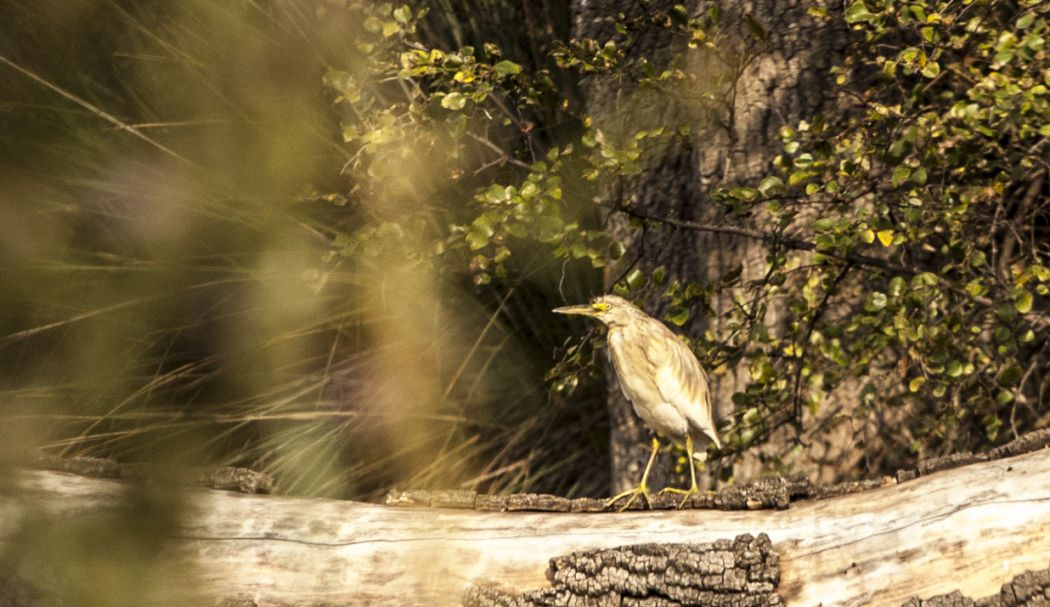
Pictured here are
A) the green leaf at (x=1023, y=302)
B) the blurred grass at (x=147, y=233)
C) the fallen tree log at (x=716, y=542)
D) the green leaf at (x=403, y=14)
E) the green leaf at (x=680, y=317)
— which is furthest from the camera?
the green leaf at (x=680, y=317)

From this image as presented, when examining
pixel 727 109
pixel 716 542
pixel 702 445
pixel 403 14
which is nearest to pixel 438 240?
pixel 403 14

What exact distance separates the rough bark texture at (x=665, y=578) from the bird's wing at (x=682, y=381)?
3.59 feet

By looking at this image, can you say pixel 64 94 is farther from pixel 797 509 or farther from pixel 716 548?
pixel 797 509

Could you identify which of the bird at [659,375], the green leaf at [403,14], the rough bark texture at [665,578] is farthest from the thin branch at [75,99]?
the bird at [659,375]

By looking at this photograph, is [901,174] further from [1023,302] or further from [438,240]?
[438,240]

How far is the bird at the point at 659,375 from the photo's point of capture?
3438 mm

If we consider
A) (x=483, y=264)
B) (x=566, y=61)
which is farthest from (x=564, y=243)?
(x=566, y=61)

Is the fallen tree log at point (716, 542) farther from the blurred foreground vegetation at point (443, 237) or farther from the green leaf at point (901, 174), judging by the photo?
the green leaf at point (901, 174)

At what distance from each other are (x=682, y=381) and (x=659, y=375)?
85 mm

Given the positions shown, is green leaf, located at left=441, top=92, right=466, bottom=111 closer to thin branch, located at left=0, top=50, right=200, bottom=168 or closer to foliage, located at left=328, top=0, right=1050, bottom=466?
foliage, located at left=328, top=0, right=1050, bottom=466

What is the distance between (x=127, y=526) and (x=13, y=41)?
10.7 inches

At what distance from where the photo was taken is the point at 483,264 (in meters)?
3.50

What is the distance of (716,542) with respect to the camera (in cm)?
234

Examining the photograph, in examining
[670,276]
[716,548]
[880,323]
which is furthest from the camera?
[670,276]
